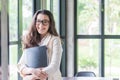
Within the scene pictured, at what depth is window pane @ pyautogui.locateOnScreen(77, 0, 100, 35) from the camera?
577 centimetres

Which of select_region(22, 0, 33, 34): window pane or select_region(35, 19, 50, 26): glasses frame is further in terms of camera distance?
select_region(22, 0, 33, 34): window pane

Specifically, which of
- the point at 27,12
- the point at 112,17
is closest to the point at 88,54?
the point at 112,17

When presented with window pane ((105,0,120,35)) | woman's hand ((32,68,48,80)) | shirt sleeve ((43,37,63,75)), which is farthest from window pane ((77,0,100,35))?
woman's hand ((32,68,48,80))

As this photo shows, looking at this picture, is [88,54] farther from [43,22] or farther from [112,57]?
[43,22]

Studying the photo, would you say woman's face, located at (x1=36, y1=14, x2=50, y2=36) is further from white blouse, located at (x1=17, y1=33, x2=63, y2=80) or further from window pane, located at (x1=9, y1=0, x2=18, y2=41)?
window pane, located at (x1=9, y1=0, x2=18, y2=41)

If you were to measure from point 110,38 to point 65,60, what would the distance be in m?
1.16

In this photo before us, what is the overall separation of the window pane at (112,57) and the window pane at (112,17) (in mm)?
232

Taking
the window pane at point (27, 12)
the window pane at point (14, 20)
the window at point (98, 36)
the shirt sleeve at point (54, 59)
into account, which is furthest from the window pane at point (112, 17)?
the shirt sleeve at point (54, 59)

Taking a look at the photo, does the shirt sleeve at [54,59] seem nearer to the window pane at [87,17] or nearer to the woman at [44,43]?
the woman at [44,43]

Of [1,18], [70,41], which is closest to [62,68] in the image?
[70,41]

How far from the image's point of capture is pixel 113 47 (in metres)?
5.79

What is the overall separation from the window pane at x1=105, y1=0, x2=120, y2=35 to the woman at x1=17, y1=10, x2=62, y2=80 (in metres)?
3.78

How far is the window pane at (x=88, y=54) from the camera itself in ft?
19.1

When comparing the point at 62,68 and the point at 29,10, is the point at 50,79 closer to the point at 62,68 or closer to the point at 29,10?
the point at 29,10
